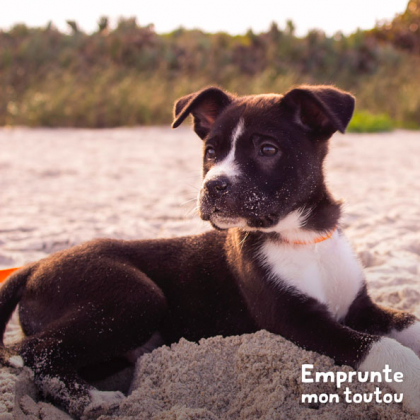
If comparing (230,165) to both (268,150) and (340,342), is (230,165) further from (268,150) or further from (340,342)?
(340,342)

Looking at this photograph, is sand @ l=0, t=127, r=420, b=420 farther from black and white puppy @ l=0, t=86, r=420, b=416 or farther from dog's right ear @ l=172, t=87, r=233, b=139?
dog's right ear @ l=172, t=87, r=233, b=139

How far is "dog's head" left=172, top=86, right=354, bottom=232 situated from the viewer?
267cm

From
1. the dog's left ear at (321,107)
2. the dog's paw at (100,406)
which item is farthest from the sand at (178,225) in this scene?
the dog's left ear at (321,107)

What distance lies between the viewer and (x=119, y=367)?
291cm

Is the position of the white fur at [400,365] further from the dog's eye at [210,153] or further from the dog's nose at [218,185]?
the dog's eye at [210,153]

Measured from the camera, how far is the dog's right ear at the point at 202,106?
311cm

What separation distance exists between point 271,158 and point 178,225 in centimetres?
258

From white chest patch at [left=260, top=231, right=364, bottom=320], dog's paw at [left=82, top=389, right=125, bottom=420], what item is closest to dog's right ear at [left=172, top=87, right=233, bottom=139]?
white chest patch at [left=260, top=231, right=364, bottom=320]

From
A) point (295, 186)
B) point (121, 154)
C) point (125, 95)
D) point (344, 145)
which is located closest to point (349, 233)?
point (295, 186)

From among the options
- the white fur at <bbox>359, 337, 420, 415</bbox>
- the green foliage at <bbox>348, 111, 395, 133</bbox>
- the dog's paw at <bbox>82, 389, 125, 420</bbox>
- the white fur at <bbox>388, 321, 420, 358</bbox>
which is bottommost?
the dog's paw at <bbox>82, 389, 125, 420</bbox>

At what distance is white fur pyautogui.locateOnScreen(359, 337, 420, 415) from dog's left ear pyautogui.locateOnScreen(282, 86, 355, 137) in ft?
3.65

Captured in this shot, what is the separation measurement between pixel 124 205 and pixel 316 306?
389cm

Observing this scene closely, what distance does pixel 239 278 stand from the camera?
117 inches

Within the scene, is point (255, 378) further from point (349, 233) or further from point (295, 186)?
point (349, 233)
